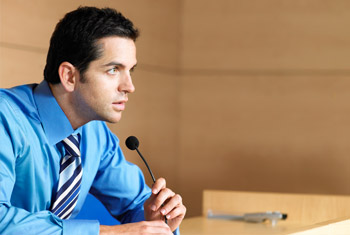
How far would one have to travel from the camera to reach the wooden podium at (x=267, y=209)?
7.36 ft

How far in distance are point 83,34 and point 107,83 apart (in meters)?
0.14

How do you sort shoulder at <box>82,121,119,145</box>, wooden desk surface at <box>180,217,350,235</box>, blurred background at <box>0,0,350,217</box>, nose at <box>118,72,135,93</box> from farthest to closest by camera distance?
blurred background at <box>0,0,350,217</box>
wooden desk surface at <box>180,217,350,235</box>
shoulder at <box>82,121,119,145</box>
nose at <box>118,72,135,93</box>

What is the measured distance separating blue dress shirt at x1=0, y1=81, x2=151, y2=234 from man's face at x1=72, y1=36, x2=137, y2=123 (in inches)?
2.7

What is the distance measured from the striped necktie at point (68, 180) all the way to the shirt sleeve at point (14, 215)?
0.17 m

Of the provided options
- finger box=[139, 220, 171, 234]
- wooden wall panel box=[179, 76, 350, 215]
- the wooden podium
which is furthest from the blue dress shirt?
wooden wall panel box=[179, 76, 350, 215]

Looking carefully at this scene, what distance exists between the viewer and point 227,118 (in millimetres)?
3941

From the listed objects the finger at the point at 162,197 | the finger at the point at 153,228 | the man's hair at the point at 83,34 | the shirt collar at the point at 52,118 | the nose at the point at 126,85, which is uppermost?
the man's hair at the point at 83,34

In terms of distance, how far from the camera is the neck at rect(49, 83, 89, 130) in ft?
4.96

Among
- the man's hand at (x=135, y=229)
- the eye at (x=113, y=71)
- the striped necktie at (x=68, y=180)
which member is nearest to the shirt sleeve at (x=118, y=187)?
the striped necktie at (x=68, y=180)

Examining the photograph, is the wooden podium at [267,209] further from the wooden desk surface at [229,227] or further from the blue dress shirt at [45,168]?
the blue dress shirt at [45,168]

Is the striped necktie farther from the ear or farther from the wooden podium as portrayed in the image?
the wooden podium

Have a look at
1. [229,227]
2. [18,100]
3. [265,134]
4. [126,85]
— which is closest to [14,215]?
[18,100]

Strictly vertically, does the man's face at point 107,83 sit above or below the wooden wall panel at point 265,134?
above

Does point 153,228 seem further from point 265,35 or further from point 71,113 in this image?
point 265,35
